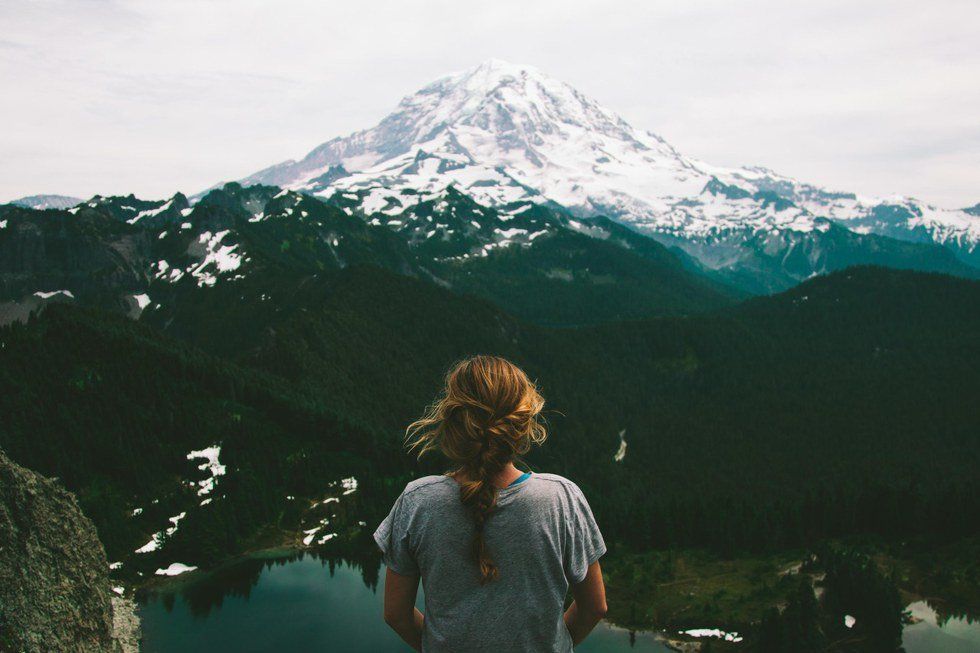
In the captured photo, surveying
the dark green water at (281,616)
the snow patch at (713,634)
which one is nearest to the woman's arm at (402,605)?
the dark green water at (281,616)

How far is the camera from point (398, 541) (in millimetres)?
7516

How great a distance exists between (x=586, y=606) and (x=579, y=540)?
3.30ft

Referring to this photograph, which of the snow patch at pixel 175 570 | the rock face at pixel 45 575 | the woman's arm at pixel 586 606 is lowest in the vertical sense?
the snow patch at pixel 175 570

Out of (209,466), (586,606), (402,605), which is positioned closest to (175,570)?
(209,466)

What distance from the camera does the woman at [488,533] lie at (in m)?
7.30

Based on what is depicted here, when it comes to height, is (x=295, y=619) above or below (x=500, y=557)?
below

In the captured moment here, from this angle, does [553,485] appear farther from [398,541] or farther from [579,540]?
[398,541]

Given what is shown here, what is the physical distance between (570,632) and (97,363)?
165611 millimetres

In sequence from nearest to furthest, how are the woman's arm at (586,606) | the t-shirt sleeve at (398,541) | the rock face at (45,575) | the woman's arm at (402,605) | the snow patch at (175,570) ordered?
the t-shirt sleeve at (398,541) → the woman's arm at (402,605) → the woman's arm at (586,606) → the rock face at (45,575) → the snow patch at (175,570)

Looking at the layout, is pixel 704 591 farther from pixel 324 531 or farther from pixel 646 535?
pixel 324 531

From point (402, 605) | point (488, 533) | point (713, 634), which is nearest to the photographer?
point (488, 533)

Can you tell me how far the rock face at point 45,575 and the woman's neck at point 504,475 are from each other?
216 feet

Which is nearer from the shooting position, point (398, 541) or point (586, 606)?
point (398, 541)

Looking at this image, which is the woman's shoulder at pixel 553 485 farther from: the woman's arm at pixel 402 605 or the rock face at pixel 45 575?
the rock face at pixel 45 575
